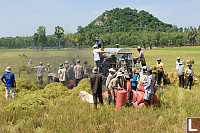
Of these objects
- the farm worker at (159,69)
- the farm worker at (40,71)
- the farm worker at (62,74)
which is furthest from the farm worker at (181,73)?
the farm worker at (40,71)

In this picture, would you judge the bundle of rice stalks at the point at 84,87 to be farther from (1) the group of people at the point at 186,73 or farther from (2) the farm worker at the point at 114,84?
(1) the group of people at the point at 186,73

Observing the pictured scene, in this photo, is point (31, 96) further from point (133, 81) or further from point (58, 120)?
point (133, 81)

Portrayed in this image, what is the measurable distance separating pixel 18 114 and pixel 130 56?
769 cm

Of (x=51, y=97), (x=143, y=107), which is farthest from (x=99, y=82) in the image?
(x=51, y=97)

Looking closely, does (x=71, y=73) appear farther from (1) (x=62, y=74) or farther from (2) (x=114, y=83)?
(2) (x=114, y=83)

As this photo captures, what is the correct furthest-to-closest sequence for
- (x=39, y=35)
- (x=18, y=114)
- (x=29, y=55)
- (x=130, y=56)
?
(x=39, y=35), (x=29, y=55), (x=130, y=56), (x=18, y=114)

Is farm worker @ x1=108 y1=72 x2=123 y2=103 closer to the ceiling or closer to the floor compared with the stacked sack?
closer to the ceiling

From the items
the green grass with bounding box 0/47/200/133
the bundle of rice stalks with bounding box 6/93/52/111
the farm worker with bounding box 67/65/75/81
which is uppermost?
the farm worker with bounding box 67/65/75/81

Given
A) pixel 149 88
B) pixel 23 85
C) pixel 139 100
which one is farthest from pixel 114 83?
pixel 23 85

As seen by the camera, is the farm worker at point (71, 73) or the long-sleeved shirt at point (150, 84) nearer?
the long-sleeved shirt at point (150, 84)

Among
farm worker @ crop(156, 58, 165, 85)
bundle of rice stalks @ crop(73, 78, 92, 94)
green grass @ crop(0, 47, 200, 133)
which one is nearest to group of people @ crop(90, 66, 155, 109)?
green grass @ crop(0, 47, 200, 133)

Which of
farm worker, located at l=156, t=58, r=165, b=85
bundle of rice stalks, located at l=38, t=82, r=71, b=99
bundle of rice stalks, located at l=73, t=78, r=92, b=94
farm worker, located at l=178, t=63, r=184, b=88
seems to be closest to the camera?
bundle of rice stalks, located at l=38, t=82, r=71, b=99

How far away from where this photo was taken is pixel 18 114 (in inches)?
262

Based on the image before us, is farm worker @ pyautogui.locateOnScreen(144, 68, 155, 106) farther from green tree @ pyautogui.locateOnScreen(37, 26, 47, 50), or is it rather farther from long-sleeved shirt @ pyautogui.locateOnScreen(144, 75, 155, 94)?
green tree @ pyautogui.locateOnScreen(37, 26, 47, 50)
